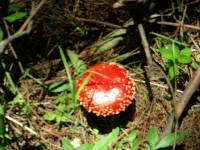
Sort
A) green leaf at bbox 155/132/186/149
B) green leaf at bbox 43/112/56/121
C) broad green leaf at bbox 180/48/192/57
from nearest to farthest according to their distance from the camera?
1. green leaf at bbox 155/132/186/149
2. broad green leaf at bbox 180/48/192/57
3. green leaf at bbox 43/112/56/121

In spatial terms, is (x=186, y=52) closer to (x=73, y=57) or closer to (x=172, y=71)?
(x=172, y=71)

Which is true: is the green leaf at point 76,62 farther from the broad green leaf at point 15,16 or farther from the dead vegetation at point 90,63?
the broad green leaf at point 15,16

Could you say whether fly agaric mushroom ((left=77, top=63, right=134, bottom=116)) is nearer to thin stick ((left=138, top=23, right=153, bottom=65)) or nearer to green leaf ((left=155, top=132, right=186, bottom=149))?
thin stick ((left=138, top=23, right=153, bottom=65))

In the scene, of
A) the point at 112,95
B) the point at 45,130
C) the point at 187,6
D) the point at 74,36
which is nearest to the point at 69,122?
the point at 45,130

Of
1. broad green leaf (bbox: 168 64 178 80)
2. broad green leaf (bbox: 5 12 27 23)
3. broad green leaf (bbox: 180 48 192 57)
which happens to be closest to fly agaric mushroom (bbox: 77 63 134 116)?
broad green leaf (bbox: 168 64 178 80)

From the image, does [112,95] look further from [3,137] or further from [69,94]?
[3,137]

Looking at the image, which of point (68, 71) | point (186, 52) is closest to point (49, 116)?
point (68, 71)
